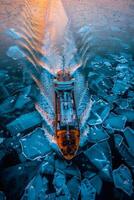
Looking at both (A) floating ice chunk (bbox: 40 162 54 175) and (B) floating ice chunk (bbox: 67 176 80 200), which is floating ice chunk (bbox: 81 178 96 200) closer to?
(B) floating ice chunk (bbox: 67 176 80 200)

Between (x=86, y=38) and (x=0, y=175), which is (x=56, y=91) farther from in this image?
(x=86, y=38)

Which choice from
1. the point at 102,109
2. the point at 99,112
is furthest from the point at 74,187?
the point at 102,109

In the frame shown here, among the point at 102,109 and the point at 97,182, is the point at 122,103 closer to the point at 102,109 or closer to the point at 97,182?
the point at 102,109

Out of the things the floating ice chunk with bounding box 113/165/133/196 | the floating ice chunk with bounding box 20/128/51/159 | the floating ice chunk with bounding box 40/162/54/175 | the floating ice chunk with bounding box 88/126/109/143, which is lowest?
the floating ice chunk with bounding box 113/165/133/196

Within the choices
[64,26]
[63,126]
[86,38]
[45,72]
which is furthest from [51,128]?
[64,26]

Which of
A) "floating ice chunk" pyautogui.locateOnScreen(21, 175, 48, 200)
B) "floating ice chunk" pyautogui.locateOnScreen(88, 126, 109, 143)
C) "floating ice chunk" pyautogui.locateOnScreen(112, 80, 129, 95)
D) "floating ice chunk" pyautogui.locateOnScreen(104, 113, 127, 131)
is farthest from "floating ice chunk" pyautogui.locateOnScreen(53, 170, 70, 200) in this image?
"floating ice chunk" pyautogui.locateOnScreen(112, 80, 129, 95)
